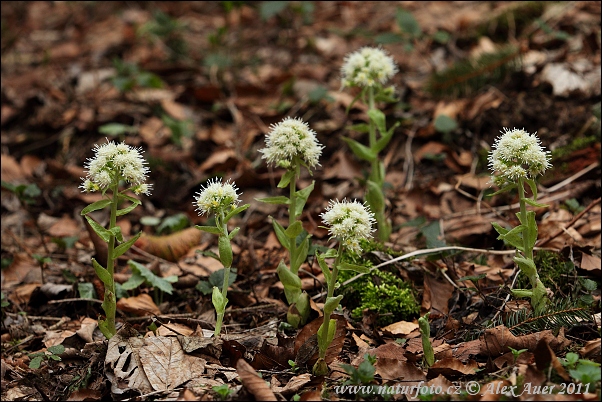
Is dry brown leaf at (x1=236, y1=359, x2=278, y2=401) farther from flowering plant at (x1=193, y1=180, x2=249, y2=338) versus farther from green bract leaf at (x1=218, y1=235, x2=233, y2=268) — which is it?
green bract leaf at (x1=218, y1=235, x2=233, y2=268)

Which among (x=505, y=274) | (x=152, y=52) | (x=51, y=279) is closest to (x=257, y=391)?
(x=505, y=274)

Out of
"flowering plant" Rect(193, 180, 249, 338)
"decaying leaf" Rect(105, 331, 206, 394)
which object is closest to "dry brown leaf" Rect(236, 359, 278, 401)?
"decaying leaf" Rect(105, 331, 206, 394)

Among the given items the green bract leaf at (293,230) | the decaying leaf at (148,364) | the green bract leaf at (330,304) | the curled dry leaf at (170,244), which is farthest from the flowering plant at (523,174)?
the curled dry leaf at (170,244)

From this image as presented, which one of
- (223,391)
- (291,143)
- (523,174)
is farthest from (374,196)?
(223,391)

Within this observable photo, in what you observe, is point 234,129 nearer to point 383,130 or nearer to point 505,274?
point 383,130

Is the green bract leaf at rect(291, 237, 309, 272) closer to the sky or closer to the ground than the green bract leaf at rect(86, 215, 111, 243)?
closer to the sky
